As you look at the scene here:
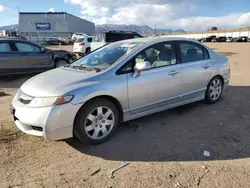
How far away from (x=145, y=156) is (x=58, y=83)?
1645mm

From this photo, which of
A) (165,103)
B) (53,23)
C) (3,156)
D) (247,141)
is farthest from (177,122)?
(53,23)

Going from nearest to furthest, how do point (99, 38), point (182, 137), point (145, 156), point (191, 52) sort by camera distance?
point (145, 156) → point (182, 137) → point (191, 52) → point (99, 38)

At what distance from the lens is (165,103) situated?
4504 mm

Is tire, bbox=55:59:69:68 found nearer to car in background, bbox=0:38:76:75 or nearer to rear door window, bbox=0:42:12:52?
car in background, bbox=0:38:76:75

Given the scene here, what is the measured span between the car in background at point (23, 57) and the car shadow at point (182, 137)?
624 centimetres

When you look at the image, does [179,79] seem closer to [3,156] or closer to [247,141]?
[247,141]

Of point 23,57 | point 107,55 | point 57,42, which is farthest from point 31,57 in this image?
point 57,42

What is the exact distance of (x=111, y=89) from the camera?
3.65 m

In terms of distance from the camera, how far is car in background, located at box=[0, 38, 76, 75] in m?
8.77

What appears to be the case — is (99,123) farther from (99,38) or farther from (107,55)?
(99,38)

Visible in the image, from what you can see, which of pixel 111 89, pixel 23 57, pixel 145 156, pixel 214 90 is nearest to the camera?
pixel 145 156

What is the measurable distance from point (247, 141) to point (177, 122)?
48.6 inches

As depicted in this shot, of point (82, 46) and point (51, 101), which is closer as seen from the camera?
point (51, 101)

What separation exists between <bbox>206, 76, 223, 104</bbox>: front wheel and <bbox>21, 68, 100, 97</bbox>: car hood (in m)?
2.93
